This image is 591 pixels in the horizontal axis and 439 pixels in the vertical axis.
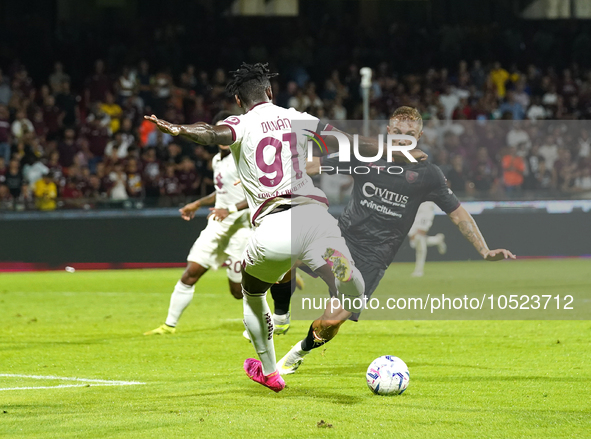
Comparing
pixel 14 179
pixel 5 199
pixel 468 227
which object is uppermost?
pixel 468 227

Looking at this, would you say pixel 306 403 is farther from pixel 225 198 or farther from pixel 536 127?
pixel 536 127

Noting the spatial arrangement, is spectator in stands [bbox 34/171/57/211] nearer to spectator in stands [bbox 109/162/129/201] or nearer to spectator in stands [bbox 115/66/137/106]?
spectator in stands [bbox 109/162/129/201]

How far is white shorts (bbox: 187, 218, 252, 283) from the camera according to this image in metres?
10.1

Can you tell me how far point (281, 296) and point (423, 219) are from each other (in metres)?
9.45

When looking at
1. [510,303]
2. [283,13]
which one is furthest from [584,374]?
[283,13]

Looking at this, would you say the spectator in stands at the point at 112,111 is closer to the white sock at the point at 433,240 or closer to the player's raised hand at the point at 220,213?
the white sock at the point at 433,240

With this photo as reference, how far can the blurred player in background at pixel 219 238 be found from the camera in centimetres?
998

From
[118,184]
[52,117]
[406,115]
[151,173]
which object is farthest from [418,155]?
[52,117]

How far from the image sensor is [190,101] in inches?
853

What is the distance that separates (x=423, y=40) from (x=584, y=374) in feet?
64.6

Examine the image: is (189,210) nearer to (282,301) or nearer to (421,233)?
(282,301)

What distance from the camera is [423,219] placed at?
1762 centimetres

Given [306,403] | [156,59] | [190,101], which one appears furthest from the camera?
[156,59]

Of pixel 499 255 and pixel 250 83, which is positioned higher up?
pixel 250 83
